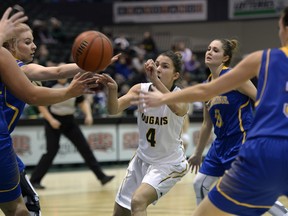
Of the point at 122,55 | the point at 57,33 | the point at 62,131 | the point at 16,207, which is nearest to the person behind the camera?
the point at 16,207

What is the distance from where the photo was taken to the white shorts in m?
6.07

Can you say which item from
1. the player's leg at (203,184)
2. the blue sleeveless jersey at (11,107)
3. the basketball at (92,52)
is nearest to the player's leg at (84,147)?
the player's leg at (203,184)

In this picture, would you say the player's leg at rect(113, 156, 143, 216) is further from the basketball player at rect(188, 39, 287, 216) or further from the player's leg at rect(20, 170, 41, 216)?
the player's leg at rect(20, 170, 41, 216)

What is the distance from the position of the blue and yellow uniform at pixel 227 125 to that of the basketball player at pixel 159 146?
0.32 m

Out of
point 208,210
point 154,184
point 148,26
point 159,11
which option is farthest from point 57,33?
point 208,210

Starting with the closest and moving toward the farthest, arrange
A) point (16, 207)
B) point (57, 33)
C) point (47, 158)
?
point (16, 207), point (47, 158), point (57, 33)

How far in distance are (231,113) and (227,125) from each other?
12 cm

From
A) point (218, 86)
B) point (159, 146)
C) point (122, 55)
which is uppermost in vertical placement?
point (218, 86)

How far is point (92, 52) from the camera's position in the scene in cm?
524

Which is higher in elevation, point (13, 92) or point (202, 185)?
point (13, 92)

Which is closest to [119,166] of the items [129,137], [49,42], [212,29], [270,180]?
[129,137]

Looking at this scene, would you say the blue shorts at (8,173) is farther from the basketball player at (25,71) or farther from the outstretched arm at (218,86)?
the outstretched arm at (218,86)

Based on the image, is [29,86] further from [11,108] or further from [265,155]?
[265,155]

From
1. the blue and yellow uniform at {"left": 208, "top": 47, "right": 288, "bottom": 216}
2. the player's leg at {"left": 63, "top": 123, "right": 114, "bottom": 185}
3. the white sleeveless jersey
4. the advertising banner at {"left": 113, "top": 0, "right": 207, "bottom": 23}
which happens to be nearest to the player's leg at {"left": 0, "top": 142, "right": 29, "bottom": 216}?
the blue and yellow uniform at {"left": 208, "top": 47, "right": 288, "bottom": 216}
